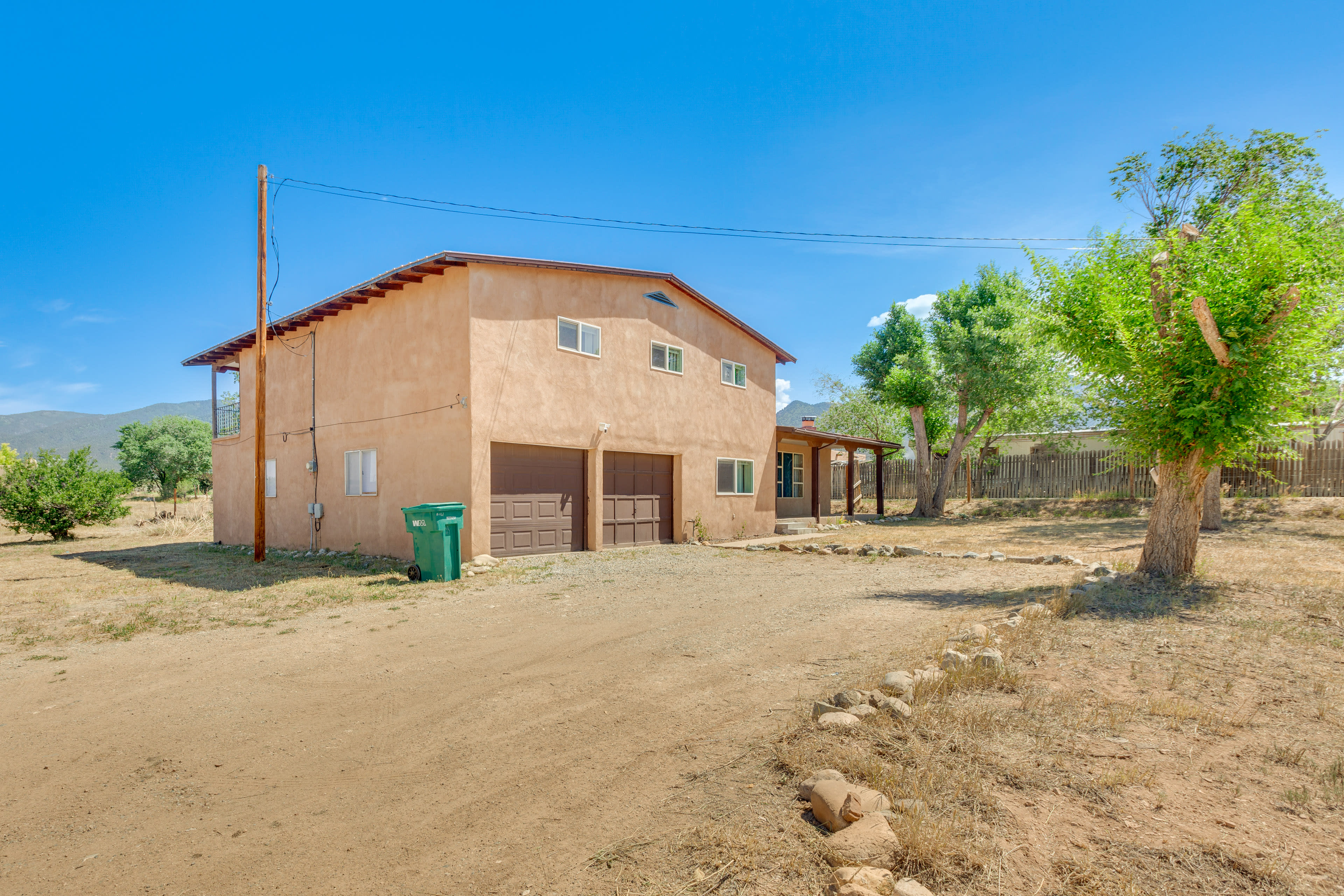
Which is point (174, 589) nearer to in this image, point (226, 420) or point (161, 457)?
point (226, 420)

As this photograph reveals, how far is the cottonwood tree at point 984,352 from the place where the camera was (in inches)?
857

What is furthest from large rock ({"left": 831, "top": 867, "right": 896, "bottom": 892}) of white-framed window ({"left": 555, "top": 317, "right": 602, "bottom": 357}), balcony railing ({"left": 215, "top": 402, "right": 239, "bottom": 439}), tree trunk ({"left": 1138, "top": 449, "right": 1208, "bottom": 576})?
balcony railing ({"left": 215, "top": 402, "right": 239, "bottom": 439})

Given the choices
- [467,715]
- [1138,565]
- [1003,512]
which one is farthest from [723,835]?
[1003,512]

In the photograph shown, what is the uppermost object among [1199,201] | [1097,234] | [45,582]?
[1199,201]

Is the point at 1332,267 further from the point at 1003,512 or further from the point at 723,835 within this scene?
the point at 1003,512

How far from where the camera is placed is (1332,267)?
26.0ft

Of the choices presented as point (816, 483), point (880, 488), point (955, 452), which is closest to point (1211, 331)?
point (816, 483)

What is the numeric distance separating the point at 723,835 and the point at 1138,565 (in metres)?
8.65

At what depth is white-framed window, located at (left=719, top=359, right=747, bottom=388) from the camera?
18250mm

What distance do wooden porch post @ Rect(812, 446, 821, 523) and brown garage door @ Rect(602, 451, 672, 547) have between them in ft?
22.8

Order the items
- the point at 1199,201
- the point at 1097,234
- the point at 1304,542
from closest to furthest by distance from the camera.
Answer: the point at 1097,234
the point at 1304,542
the point at 1199,201

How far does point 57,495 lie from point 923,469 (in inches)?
1099

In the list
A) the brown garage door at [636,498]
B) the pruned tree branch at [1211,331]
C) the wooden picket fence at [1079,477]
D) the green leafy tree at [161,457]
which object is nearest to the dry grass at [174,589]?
the brown garage door at [636,498]

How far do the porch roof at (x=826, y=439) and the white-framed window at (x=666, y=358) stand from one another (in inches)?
179
